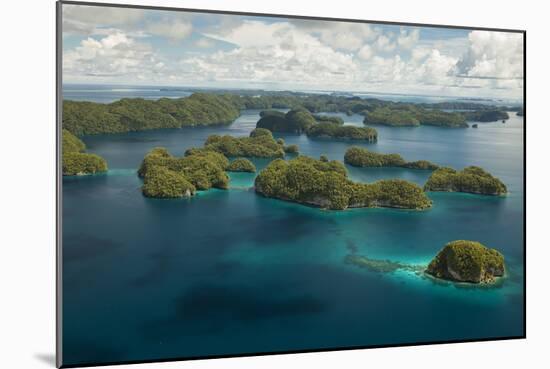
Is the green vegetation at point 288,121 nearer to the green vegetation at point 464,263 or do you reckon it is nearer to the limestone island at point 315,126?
the limestone island at point 315,126

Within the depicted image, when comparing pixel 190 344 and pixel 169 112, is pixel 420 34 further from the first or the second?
pixel 190 344

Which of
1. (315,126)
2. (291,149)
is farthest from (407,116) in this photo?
(291,149)

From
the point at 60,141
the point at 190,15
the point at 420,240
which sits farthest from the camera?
the point at 420,240

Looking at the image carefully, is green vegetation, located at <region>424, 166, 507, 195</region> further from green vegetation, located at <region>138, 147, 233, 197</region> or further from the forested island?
green vegetation, located at <region>138, 147, 233, 197</region>

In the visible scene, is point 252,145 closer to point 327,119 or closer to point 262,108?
point 262,108

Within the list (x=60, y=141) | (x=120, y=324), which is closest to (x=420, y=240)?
(x=120, y=324)
